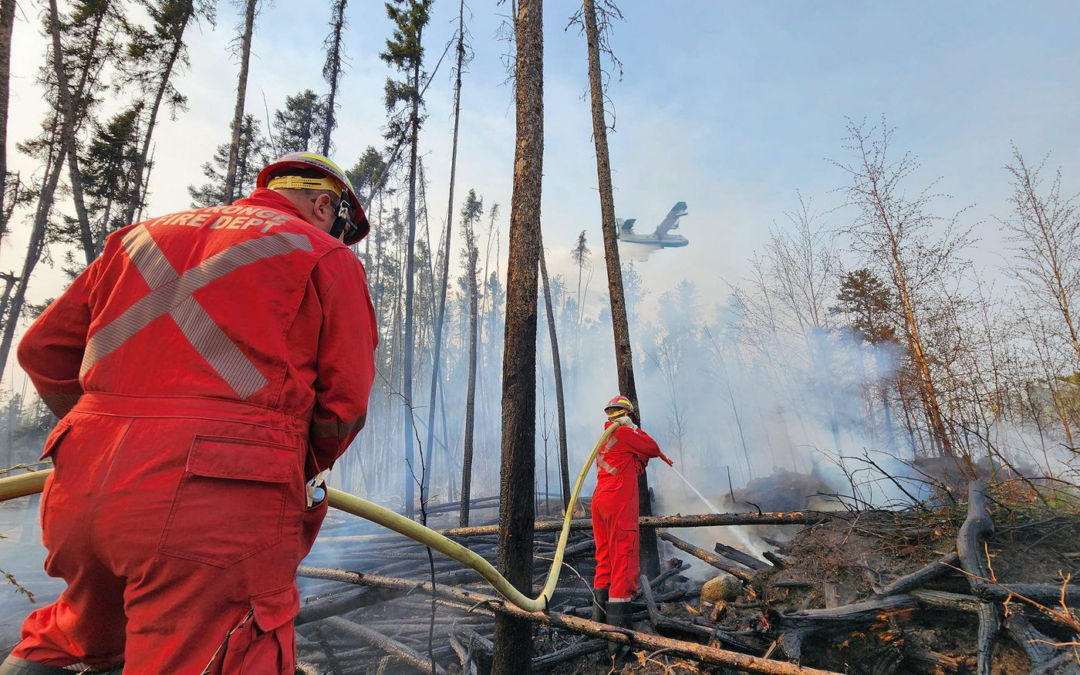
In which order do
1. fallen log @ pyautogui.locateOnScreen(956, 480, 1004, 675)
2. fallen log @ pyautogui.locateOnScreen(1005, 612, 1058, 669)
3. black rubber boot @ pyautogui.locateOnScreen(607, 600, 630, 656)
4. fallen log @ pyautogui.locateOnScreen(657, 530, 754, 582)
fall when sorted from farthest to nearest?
fallen log @ pyautogui.locateOnScreen(657, 530, 754, 582)
black rubber boot @ pyautogui.locateOnScreen(607, 600, 630, 656)
fallen log @ pyautogui.locateOnScreen(956, 480, 1004, 675)
fallen log @ pyautogui.locateOnScreen(1005, 612, 1058, 669)

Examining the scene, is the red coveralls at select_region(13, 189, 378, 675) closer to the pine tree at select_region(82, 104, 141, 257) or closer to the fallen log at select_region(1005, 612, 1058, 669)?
the fallen log at select_region(1005, 612, 1058, 669)

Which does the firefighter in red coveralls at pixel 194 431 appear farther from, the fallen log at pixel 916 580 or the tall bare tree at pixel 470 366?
the tall bare tree at pixel 470 366

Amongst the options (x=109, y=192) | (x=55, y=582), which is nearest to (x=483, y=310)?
(x=109, y=192)

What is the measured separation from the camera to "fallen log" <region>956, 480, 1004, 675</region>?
11.4 ft

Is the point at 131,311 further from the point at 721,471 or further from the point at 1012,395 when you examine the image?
the point at 721,471

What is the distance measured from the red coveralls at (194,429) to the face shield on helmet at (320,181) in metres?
0.32

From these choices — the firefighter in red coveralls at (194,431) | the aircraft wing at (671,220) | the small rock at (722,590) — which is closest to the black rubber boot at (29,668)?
the firefighter in red coveralls at (194,431)

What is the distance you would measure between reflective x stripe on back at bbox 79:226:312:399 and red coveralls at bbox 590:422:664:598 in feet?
16.3

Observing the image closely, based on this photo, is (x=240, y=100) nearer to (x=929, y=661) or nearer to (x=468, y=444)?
(x=468, y=444)

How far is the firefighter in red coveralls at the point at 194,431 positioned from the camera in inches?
52.8

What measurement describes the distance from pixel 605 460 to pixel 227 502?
522 cm

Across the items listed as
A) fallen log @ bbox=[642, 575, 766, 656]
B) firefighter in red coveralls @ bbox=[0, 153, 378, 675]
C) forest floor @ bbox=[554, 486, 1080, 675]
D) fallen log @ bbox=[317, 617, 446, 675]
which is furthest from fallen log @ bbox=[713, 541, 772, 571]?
firefighter in red coveralls @ bbox=[0, 153, 378, 675]

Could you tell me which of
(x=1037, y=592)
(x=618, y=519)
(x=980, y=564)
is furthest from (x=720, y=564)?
(x=1037, y=592)

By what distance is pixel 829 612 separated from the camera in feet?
13.5
